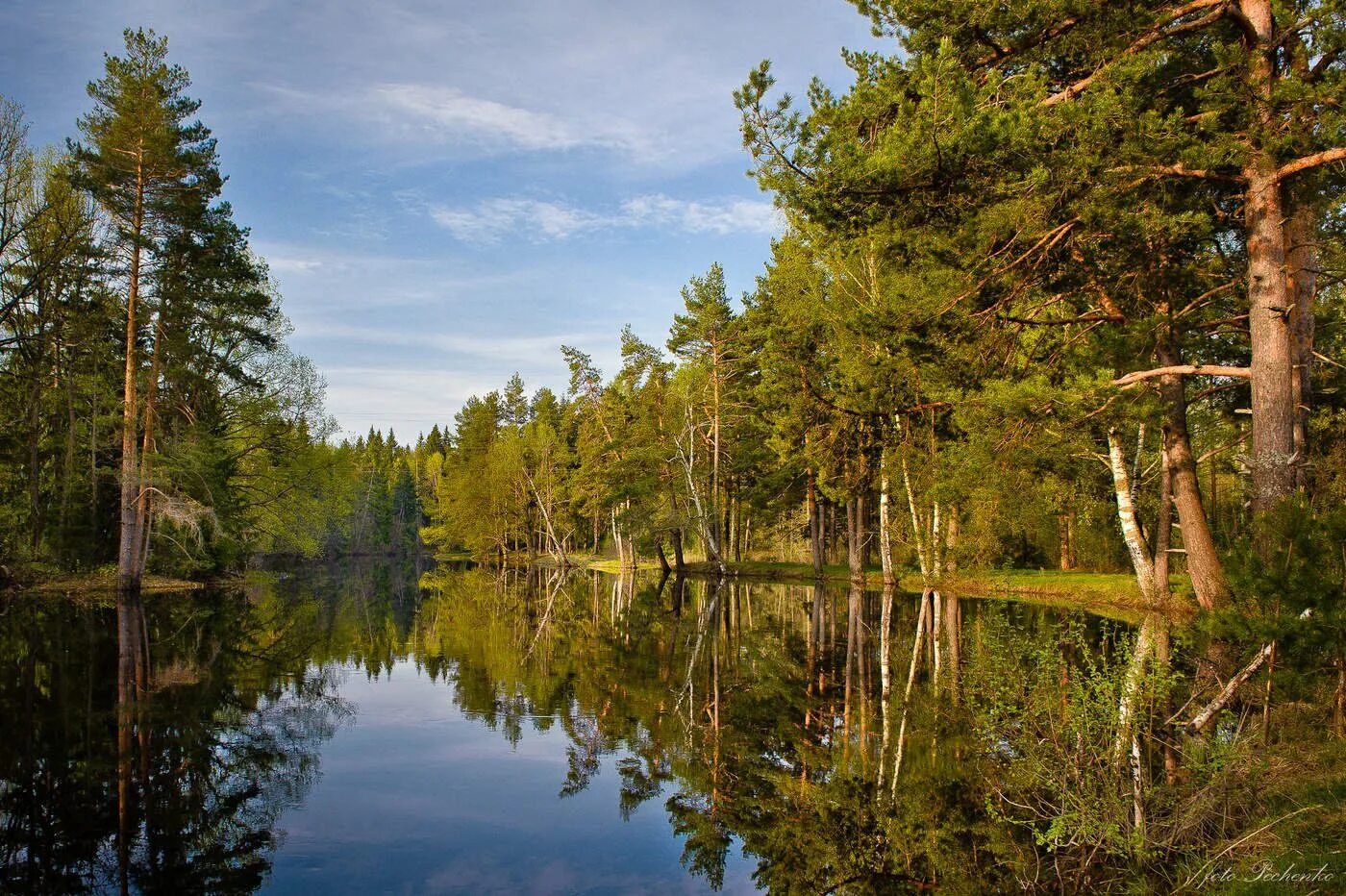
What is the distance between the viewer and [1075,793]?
6.16 metres

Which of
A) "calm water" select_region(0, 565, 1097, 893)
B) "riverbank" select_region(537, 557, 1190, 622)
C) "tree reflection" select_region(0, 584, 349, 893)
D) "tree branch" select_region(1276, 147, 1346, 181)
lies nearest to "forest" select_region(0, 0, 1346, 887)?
"tree branch" select_region(1276, 147, 1346, 181)

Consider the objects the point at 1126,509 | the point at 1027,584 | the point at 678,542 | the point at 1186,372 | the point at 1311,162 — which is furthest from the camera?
the point at 678,542

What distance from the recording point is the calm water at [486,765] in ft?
21.7

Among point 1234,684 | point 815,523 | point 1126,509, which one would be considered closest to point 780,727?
point 1234,684

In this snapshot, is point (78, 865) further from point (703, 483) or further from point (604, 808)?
point (703, 483)

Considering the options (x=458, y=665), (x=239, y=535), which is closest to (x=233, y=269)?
(x=239, y=535)

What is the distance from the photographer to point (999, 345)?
11039 mm

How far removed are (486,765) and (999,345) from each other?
28.0ft

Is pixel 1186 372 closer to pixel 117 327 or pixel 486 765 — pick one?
pixel 486 765

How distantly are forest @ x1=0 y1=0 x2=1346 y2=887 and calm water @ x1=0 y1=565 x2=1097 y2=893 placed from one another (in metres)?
1.50

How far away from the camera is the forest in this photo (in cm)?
734

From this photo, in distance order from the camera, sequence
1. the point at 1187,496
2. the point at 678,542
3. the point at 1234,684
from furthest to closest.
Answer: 1. the point at 678,542
2. the point at 1187,496
3. the point at 1234,684

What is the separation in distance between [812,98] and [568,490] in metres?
55.7

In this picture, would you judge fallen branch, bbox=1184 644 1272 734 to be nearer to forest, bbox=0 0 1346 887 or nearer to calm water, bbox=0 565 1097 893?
forest, bbox=0 0 1346 887
